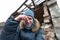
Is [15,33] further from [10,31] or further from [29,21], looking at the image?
[29,21]

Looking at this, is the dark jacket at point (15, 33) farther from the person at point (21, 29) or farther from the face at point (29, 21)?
the face at point (29, 21)

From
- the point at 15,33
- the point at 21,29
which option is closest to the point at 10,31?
the point at 15,33

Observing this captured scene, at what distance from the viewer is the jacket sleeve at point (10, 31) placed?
1907 mm

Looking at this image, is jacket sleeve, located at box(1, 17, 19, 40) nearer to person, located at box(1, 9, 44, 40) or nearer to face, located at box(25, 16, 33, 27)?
person, located at box(1, 9, 44, 40)

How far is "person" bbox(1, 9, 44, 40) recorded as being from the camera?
1.91 meters

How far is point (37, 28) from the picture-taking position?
2.06 meters

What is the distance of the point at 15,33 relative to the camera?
76.4 inches

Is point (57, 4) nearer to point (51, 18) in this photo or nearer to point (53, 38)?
point (51, 18)

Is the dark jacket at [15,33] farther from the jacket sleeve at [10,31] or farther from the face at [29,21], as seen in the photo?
the face at [29,21]

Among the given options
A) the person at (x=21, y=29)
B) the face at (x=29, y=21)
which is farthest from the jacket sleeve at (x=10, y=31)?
the face at (x=29, y=21)

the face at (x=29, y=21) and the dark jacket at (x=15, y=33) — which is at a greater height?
the face at (x=29, y=21)

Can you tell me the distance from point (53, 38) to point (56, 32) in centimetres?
20

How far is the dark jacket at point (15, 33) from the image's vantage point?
1.91m

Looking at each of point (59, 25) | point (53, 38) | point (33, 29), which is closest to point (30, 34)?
point (33, 29)
